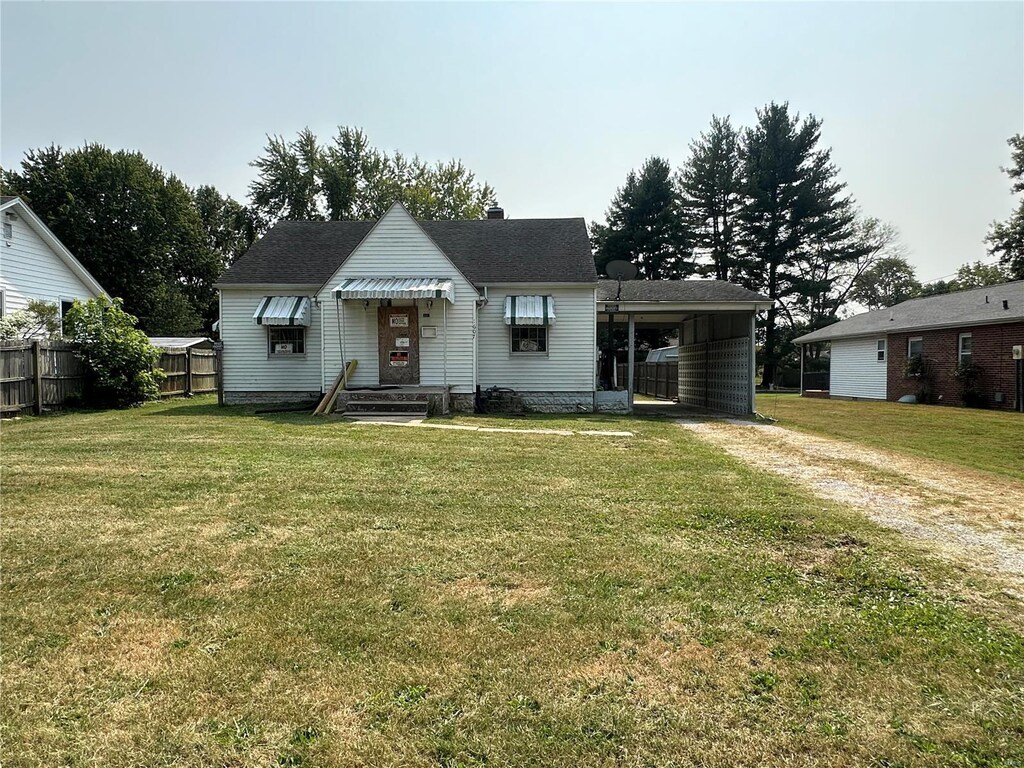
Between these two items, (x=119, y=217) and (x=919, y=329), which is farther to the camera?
(x=119, y=217)

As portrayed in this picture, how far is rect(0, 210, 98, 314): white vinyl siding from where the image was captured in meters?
16.7

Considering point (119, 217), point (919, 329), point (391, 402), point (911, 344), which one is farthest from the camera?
point (119, 217)

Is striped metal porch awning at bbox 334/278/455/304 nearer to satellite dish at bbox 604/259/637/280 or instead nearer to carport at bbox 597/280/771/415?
carport at bbox 597/280/771/415

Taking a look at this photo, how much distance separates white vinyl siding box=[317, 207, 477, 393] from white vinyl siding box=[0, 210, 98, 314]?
10261 millimetres

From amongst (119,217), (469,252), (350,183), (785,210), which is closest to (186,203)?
(119,217)

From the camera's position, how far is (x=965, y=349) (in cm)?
2031

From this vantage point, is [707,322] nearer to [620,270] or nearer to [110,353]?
[620,270]

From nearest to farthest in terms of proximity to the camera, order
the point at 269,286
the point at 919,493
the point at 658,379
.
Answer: the point at 919,493 → the point at 269,286 → the point at 658,379

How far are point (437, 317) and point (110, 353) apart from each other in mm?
8186

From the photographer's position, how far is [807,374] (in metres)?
32.3

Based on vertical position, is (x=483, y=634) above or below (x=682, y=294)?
below

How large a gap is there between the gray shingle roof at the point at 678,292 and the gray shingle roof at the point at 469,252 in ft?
3.95

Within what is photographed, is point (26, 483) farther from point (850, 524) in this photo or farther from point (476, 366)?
point (476, 366)

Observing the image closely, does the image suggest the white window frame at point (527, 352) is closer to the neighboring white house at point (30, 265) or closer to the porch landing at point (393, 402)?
the porch landing at point (393, 402)
